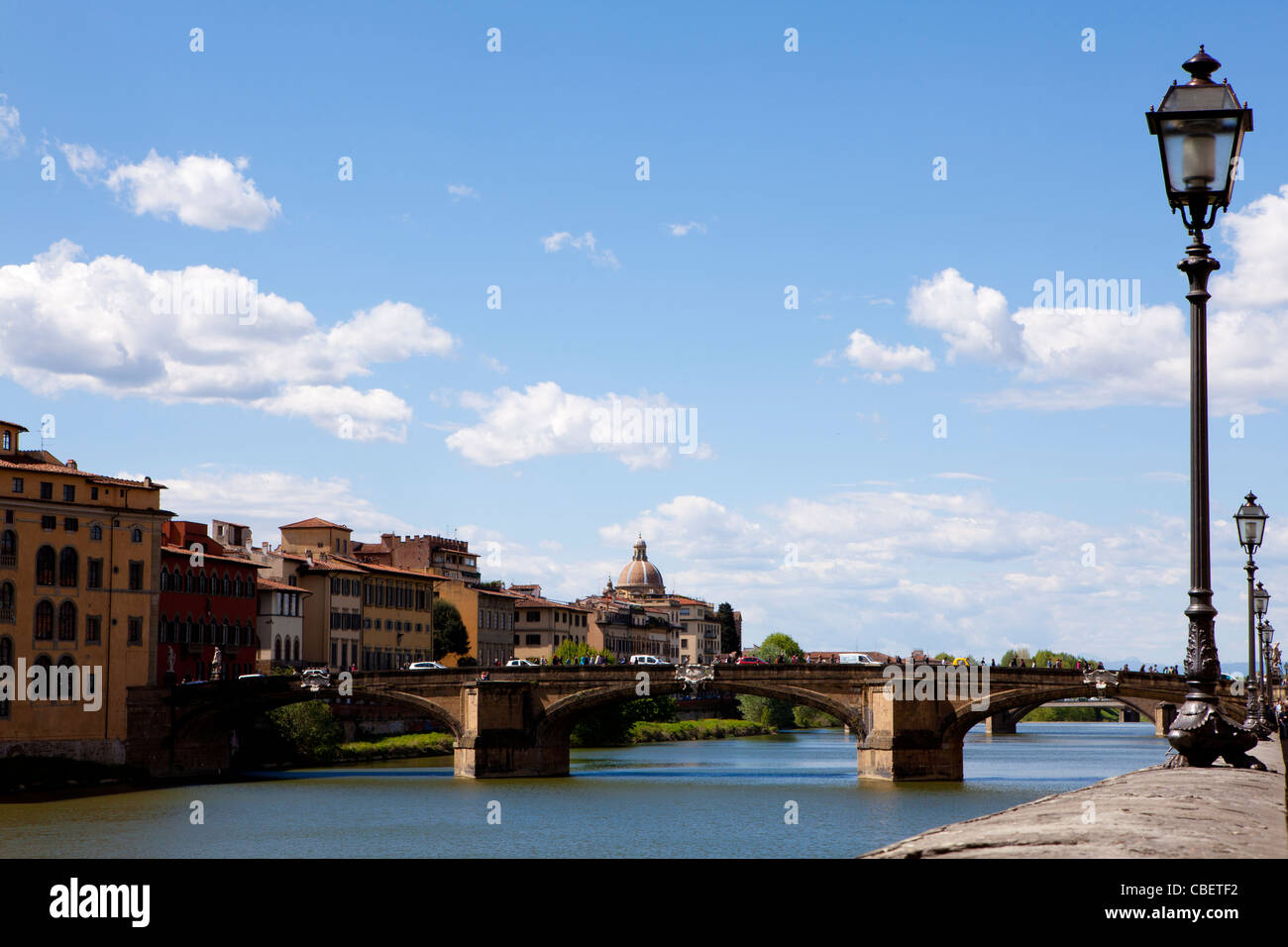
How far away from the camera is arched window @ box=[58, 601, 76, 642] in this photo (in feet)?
222

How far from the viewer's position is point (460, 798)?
62.0 metres

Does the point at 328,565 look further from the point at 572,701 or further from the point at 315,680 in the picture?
the point at 572,701

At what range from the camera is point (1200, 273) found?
11750 millimetres

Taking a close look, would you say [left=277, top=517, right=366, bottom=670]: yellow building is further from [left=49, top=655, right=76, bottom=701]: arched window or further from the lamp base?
the lamp base

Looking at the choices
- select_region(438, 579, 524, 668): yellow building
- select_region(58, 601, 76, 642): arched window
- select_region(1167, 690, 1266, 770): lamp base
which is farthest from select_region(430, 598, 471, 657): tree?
select_region(1167, 690, 1266, 770): lamp base

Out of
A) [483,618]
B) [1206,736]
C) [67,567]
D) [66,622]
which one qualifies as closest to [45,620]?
[66,622]

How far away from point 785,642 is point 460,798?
125524 millimetres

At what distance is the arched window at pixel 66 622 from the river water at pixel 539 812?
782cm

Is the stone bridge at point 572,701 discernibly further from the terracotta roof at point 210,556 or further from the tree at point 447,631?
the tree at point 447,631

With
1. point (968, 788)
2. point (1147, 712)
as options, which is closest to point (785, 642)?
point (1147, 712)

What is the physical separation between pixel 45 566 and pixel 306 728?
66.0 feet

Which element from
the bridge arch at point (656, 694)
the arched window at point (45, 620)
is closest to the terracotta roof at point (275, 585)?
the arched window at point (45, 620)

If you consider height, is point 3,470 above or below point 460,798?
above
